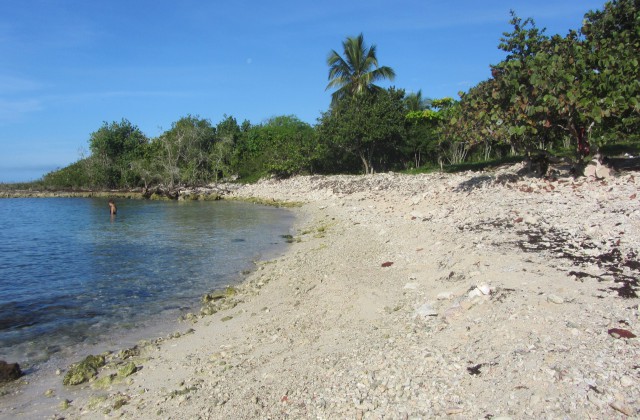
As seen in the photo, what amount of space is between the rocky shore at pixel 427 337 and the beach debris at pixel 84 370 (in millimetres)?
154

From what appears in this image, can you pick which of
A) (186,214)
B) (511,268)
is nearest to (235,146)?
(186,214)

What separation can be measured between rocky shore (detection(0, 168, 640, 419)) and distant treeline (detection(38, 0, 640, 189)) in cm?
377

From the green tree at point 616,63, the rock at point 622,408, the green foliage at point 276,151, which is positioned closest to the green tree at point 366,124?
the green foliage at point 276,151

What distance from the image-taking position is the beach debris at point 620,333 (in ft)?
15.9

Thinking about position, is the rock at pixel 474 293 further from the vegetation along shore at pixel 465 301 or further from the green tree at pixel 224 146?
the green tree at pixel 224 146

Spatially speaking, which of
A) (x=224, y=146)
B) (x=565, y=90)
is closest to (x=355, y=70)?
(x=224, y=146)

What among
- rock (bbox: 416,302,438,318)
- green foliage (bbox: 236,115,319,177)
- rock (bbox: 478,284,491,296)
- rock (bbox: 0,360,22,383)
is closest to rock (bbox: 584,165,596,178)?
rock (bbox: 478,284,491,296)

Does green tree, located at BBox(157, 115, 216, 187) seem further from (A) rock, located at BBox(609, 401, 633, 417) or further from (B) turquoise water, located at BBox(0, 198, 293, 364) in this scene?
(A) rock, located at BBox(609, 401, 633, 417)

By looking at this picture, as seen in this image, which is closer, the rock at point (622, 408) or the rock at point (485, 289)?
the rock at point (622, 408)

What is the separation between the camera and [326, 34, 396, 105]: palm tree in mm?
44156

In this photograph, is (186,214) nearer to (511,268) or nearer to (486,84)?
(486,84)

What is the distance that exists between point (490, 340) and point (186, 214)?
1132 inches

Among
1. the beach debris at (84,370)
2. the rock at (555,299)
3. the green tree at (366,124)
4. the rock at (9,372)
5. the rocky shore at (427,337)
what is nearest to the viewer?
the rocky shore at (427,337)

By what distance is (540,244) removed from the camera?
9188 millimetres
